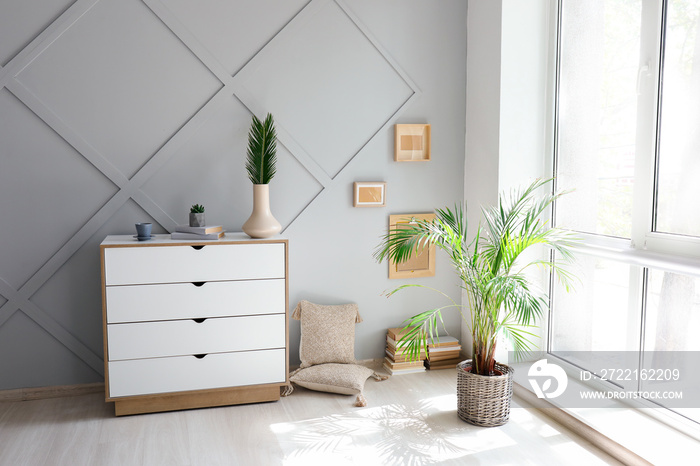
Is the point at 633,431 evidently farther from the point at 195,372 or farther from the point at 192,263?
the point at 192,263

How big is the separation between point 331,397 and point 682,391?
165 cm

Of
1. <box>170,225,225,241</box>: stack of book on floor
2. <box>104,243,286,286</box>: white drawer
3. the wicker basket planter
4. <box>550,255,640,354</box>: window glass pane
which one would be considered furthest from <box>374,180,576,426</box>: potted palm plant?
<box>170,225,225,241</box>: stack of book on floor

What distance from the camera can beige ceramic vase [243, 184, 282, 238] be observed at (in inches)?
116

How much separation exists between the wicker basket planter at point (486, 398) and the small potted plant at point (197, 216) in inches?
58.6

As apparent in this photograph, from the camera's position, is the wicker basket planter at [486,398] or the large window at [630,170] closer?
the large window at [630,170]

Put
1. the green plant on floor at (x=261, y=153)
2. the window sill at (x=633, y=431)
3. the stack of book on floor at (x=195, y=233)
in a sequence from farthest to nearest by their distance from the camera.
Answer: the green plant on floor at (x=261, y=153)
the stack of book on floor at (x=195, y=233)
the window sill at (x=633, y=431)

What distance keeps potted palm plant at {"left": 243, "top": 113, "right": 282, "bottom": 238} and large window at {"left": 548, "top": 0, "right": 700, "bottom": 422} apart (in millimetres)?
1555

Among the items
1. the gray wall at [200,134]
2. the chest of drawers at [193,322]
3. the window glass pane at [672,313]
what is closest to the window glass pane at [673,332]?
the window glass pane at [672,313]

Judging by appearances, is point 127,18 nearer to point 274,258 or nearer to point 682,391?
point 274,258

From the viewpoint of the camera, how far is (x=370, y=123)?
11.1ft

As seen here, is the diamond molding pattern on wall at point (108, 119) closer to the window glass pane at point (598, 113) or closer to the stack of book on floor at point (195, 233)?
the stack of book on floor at point (195, 233)

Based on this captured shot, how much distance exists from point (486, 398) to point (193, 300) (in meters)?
1.46

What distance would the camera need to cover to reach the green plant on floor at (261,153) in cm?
301

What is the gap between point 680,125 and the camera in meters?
2.46
